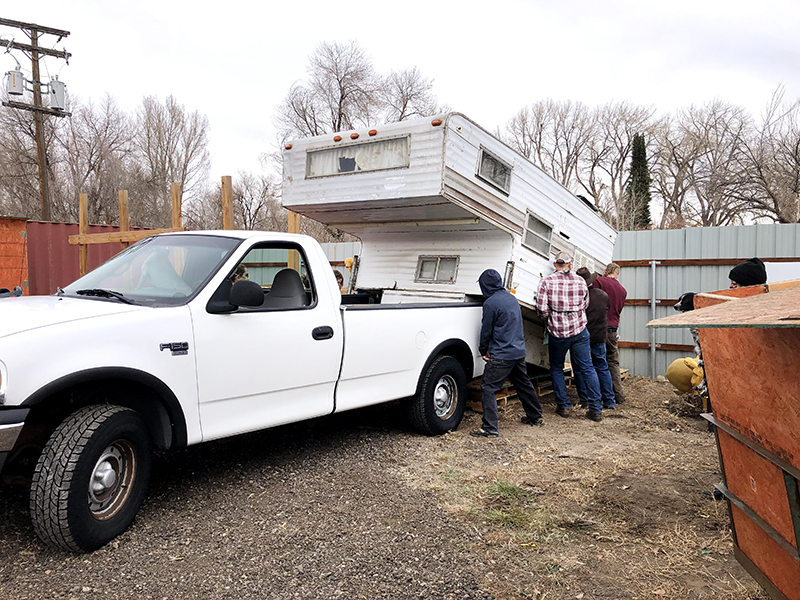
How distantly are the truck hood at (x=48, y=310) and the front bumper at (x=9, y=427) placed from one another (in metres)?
0.43

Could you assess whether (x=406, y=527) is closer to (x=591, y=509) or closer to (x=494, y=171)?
(x=591, y=509)

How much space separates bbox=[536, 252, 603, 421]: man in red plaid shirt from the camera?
7.31 m

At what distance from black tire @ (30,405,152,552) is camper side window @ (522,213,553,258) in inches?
199

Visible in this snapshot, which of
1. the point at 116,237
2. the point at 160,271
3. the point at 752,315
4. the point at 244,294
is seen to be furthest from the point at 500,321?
the point at 116,237

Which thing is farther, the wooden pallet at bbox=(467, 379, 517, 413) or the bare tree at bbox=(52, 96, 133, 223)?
the bare tree at bbox=(52, 96, 133, 223)

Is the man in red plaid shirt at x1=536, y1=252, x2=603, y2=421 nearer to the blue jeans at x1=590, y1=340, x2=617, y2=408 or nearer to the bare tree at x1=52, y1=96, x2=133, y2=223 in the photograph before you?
the blue jeans at x1=590, y1=340, x2=617, y2=408

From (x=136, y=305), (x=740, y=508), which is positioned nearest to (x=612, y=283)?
(x=740, y=508)

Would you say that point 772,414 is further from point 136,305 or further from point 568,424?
point 568,424

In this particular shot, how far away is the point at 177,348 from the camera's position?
12.8ft

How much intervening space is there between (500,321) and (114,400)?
4002 mm

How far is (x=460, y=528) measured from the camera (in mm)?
4012

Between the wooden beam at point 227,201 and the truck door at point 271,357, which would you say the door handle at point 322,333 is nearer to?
the truck door at point 271,357

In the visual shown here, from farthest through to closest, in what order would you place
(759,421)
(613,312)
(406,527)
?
(613,312) → (406,527) → (759,421)

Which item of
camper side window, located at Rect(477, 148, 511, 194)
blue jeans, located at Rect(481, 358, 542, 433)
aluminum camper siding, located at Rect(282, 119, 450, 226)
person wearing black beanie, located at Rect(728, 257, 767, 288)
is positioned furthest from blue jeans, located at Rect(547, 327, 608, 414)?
aluminum camper siding, located at Rect(282, 119, 450, 226)
